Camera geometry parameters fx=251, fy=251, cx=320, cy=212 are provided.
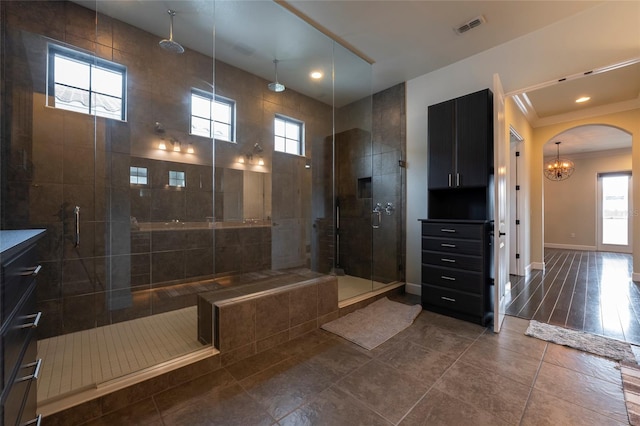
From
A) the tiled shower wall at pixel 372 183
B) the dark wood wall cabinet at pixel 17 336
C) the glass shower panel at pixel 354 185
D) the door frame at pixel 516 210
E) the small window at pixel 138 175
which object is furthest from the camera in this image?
the door frame at pixel 516 210

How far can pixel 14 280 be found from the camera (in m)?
0.92

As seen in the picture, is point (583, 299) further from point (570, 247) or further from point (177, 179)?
point (570, 247)

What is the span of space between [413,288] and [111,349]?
332cm

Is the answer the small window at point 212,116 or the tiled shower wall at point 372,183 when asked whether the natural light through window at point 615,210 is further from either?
the small window at point 212,116

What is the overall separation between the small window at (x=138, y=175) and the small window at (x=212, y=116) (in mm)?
762

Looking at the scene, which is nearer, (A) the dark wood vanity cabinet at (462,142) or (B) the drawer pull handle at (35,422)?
(B) the drawer pull handle at (35,422)

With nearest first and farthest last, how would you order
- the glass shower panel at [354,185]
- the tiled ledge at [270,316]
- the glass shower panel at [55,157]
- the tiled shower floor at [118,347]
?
the tiled shower floor at [118,347], the tiled ledge at [270,316], the glass shower panel at [55,157], the glass shower panel at [354,185]

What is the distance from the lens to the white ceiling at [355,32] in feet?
7.52

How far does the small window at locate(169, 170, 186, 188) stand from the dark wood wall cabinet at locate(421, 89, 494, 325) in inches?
118

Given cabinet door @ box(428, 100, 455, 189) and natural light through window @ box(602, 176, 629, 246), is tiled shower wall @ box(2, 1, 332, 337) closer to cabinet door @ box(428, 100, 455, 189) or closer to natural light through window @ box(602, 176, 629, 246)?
cabinet door @ box(428, 100, 455, 189)

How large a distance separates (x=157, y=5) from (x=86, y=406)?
332 centimetres

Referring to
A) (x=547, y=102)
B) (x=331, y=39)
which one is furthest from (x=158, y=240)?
(x=547, y=102)

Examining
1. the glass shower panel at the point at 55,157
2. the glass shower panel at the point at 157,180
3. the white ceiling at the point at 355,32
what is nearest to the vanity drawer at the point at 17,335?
the glass shower panel at the point at 157,180

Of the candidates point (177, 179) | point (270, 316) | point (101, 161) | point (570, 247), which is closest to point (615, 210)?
point (570, 247)
